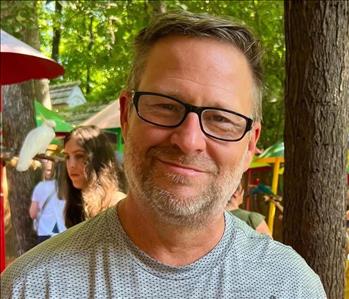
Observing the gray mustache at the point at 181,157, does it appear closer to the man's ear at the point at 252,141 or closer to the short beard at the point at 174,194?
the short beard at the point at 174,194

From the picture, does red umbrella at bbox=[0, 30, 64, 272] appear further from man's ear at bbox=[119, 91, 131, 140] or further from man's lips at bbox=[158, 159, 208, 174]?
man's lips at bbox=[158, 159, 208, 174]

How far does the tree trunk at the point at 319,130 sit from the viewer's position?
273cm

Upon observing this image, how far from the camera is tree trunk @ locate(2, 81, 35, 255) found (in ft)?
22.7

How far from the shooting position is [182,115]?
1478 mm

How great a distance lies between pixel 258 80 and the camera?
1.68 metres

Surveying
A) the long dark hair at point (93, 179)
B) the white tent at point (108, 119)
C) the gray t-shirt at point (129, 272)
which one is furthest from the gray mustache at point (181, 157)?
the white tent at point (108, 119)

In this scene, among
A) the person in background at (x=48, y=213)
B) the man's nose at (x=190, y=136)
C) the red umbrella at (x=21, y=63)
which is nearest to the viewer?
the man's nose at (x=190, y=136)

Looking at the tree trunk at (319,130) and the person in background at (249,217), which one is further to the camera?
the person in background at (249,217)

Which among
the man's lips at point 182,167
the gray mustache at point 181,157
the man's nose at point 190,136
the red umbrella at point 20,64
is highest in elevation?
the man's nose at point 190,136

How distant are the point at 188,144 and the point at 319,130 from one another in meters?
1.43

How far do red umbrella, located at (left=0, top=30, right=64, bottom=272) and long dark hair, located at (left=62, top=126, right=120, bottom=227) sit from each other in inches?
19.3

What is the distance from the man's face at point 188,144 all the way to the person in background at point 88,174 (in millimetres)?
2432

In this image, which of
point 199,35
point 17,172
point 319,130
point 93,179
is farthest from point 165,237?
point 17,172

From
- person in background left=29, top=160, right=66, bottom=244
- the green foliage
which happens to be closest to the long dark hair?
person in background left=29, top=160, right=66, bottom=244
